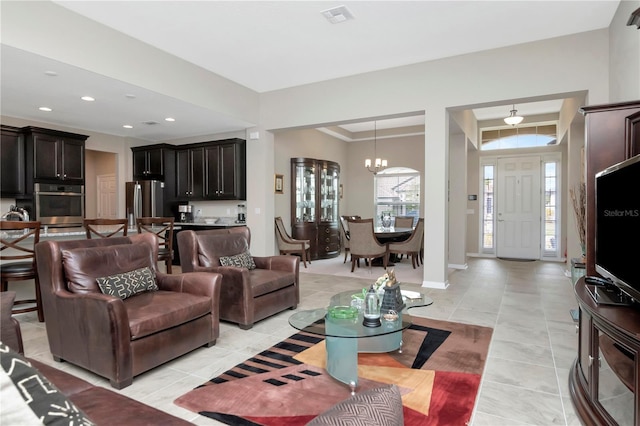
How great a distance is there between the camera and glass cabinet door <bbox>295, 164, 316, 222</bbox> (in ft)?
24.9

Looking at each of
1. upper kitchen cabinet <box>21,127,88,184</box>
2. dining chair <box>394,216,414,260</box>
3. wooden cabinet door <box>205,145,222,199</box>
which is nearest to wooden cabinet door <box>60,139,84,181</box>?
upper kitchen cabinet <box>21,127,88,184</box>

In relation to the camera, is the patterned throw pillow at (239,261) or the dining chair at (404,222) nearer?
the patterned throw pillow at (239,261)

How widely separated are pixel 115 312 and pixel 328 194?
638 cm

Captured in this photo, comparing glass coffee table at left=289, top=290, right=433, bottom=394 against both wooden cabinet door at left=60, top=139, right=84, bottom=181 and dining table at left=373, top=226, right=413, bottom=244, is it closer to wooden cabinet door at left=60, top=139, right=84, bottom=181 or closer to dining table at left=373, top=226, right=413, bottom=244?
dining table at left=373, top=226, right=413, bottom=244

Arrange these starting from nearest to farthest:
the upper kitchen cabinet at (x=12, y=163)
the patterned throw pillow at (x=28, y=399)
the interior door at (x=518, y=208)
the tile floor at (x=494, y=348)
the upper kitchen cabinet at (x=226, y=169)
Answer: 1. the patterned throw pillow at (x=28, y=399)
2. the tile floor at (x=494, y=348)
3. the upper kitchen cabinet at (x=12, y=163)
4. the upper kitchen cabinet at (x=226, y=169)
5. the interior door at (x=518, y=208)

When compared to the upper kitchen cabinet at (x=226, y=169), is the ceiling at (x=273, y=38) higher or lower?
higher

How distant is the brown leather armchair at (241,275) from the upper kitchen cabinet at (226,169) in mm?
2566

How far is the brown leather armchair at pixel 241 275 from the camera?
338 centimetres

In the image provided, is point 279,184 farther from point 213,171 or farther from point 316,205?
point 213,171

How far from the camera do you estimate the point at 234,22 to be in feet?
13.0

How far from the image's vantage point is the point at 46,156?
593 centimetres

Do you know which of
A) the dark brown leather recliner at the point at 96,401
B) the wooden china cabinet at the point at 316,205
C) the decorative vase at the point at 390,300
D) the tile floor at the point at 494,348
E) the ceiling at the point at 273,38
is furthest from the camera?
the wooden china cabinet at the point at 316,205

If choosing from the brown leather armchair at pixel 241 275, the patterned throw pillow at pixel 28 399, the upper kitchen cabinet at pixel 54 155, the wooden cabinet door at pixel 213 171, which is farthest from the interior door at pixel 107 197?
the patterned throw pillow at pixel 28 399

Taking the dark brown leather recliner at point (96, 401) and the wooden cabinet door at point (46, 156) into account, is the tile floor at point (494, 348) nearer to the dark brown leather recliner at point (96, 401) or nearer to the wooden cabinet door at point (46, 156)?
the dark brown leather recliner at point (96, 401)
